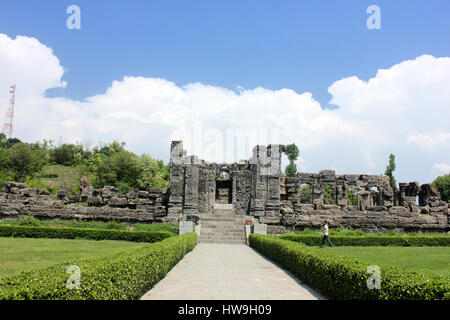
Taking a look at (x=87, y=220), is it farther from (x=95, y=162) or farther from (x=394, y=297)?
(x=95, y=162)

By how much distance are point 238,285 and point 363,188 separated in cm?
2127

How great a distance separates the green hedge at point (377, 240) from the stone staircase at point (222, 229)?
10.1 ft

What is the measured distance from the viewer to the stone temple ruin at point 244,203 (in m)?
22.2

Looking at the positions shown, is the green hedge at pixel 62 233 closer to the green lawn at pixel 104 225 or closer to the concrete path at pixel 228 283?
the green lawn at pixel 104 225

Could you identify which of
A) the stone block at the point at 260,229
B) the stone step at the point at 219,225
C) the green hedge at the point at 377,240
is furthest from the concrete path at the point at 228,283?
the stone step at the point at 219,225

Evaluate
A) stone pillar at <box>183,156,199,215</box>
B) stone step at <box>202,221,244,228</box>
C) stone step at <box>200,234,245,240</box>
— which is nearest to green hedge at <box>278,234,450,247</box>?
stone step at <box>200,234,245,240</box>

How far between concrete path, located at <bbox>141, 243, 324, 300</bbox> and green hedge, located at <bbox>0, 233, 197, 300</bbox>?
47 cm

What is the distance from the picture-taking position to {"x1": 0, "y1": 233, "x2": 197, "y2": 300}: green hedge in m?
3.89

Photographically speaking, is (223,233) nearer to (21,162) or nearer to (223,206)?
(223,206)

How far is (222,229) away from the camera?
20828 mm

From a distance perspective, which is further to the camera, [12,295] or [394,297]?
[394,297]
